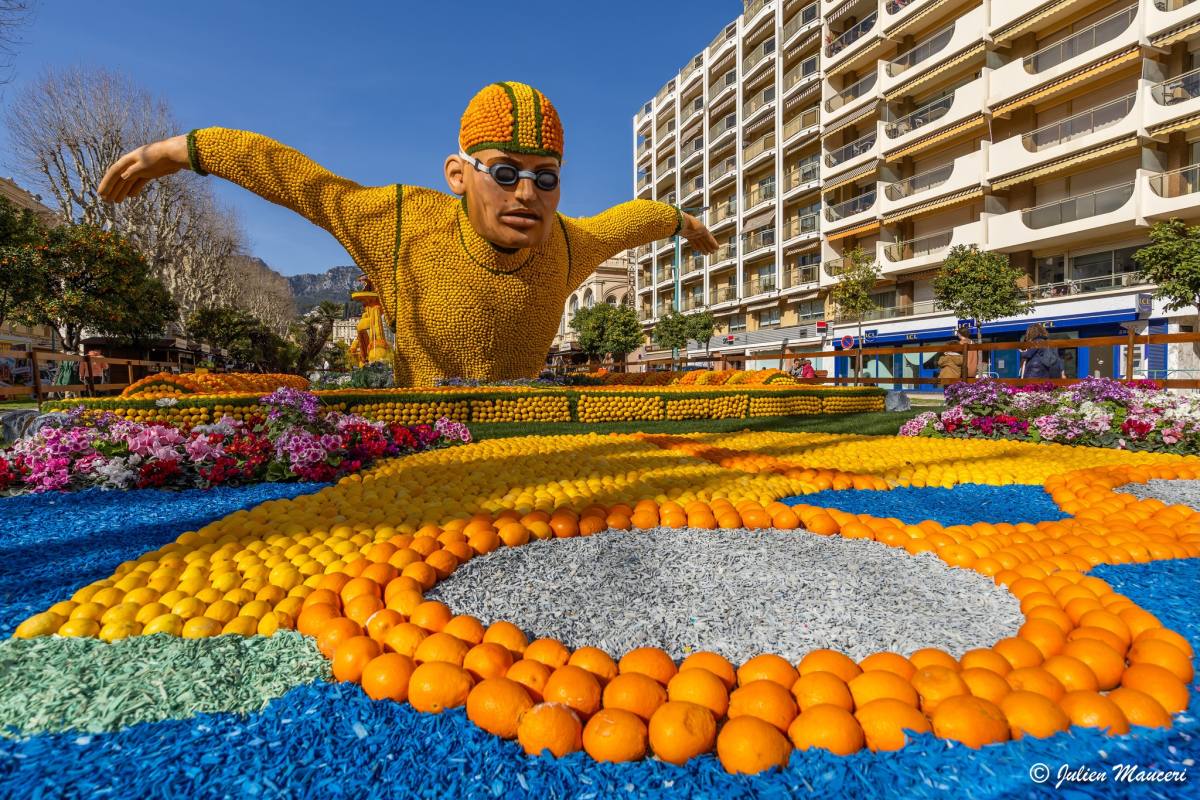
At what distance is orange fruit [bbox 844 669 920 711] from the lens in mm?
1578

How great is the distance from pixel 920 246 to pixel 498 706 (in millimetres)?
31527

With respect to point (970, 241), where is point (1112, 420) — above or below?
below

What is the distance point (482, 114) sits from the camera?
876 centimetres

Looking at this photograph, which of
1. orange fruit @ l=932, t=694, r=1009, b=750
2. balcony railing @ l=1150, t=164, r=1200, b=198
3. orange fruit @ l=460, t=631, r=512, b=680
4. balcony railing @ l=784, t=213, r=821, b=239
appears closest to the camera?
orange fruit @ l=932, t=694, r=1009, b=750

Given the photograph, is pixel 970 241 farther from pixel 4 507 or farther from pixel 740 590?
pixel 4 507

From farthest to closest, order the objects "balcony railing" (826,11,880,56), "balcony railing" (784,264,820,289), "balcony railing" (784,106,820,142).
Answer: "balcony railing" (784,106,820,142) < "balcony railing" (784,264,820,289) < "balcony railing" (826,11,880,56)

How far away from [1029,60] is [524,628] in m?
29.9

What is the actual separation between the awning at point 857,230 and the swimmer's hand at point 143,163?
94.4 ft

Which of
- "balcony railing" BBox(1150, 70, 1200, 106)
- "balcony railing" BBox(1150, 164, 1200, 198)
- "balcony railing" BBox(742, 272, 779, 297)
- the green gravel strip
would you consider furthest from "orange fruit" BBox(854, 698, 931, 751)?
"balcony railing" BBox(742, 272, 779, 297)

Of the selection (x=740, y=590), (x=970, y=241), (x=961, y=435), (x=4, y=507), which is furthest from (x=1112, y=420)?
(x=970, y=241)

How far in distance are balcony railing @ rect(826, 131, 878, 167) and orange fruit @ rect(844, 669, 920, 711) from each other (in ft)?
109

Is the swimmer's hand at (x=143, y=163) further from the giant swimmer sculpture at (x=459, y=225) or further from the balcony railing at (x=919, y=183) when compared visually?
the balcony railing at (x=919, y=183)

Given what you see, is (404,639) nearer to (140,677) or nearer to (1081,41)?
(140,677)

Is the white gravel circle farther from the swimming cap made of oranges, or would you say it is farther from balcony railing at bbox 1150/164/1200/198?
balcony railing at bbox 1150/164/1200/198
